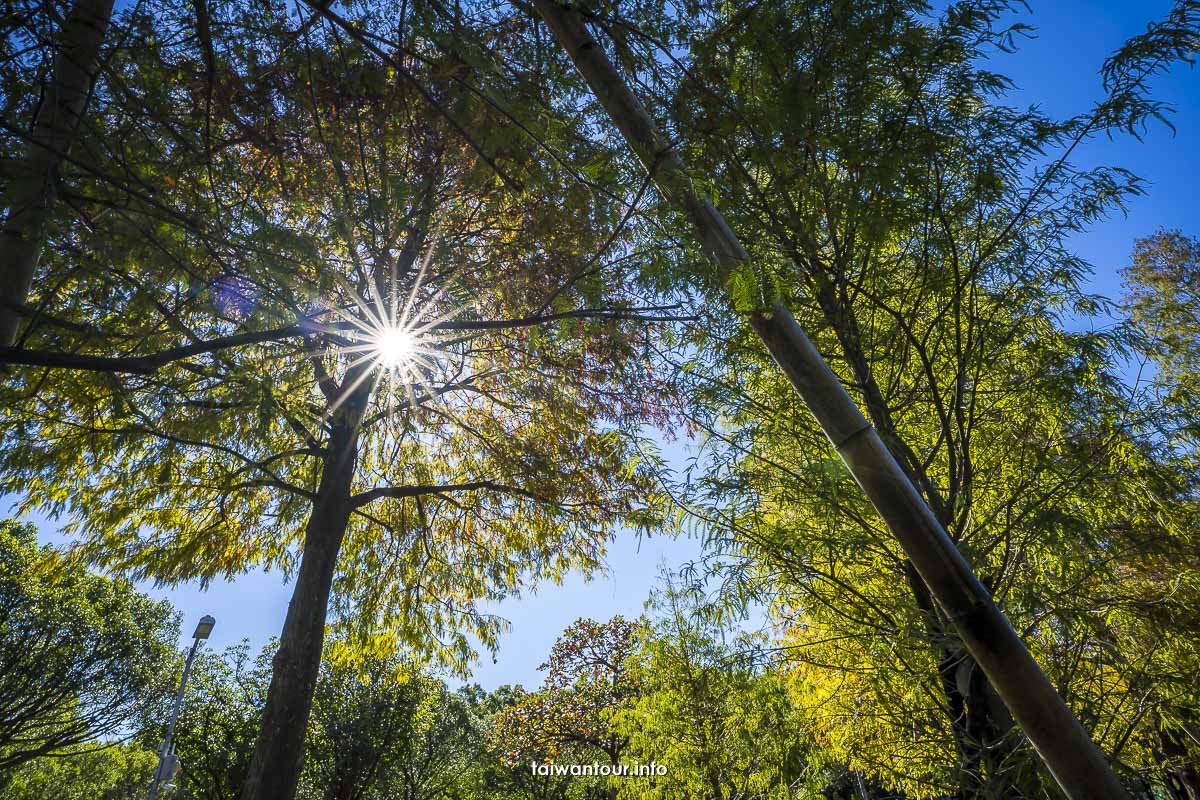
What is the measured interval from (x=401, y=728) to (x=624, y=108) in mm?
14196

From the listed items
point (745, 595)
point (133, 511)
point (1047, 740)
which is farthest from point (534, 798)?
point (1047, 740)

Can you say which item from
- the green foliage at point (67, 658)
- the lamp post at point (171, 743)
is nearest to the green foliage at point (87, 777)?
the green foliage at point (67, 658)

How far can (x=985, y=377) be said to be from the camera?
116 inches

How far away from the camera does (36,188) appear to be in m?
1.96

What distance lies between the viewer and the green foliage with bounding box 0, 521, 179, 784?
36.9 ft

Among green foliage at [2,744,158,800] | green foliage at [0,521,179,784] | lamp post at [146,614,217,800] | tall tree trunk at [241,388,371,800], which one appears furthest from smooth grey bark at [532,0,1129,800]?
green foliage at [2,744,158,800]

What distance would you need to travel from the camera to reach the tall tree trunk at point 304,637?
4148 millimetres

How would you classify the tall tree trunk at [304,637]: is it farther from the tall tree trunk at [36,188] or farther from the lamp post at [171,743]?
the lamp post at [171,743]

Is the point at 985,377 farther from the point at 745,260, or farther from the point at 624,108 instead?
the point at 624,108

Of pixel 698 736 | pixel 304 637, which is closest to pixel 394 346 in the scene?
pixel 304 637

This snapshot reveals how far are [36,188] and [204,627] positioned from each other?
510 inches

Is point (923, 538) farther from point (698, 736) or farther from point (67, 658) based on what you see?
point (67, 658)

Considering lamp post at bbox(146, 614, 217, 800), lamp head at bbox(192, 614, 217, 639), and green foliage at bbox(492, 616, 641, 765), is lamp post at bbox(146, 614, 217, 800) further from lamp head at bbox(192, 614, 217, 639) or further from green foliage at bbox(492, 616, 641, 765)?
green foliage at bbox(492, 616, 641, 765)

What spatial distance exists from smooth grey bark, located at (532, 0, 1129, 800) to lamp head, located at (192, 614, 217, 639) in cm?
1440
